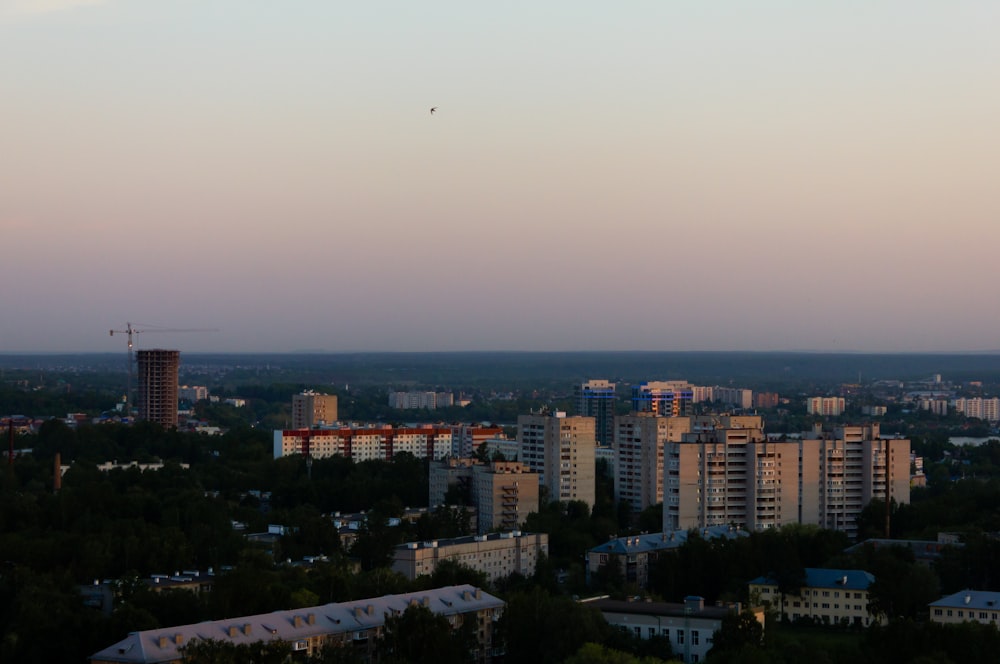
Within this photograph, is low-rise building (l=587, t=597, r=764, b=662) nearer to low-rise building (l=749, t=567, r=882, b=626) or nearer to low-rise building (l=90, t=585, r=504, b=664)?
low-rise building (l=90, t=585, r=504, b=664)

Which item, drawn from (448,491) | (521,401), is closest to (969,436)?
(521,401)

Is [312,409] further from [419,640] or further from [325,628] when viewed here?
[419,640]

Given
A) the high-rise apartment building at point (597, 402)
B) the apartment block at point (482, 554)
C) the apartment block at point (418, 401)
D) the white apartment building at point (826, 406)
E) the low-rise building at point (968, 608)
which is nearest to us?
the low-rise building at point (968, 608)

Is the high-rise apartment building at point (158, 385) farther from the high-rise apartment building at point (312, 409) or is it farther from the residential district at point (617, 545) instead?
the residential district at point (617, 545)

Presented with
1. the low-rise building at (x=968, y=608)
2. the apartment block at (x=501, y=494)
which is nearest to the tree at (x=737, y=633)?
the low-rise building at (x=968, y=608)

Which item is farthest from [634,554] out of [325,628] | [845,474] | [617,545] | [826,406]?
[826,406]

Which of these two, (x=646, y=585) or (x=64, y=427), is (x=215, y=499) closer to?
(x=646, y=585)
